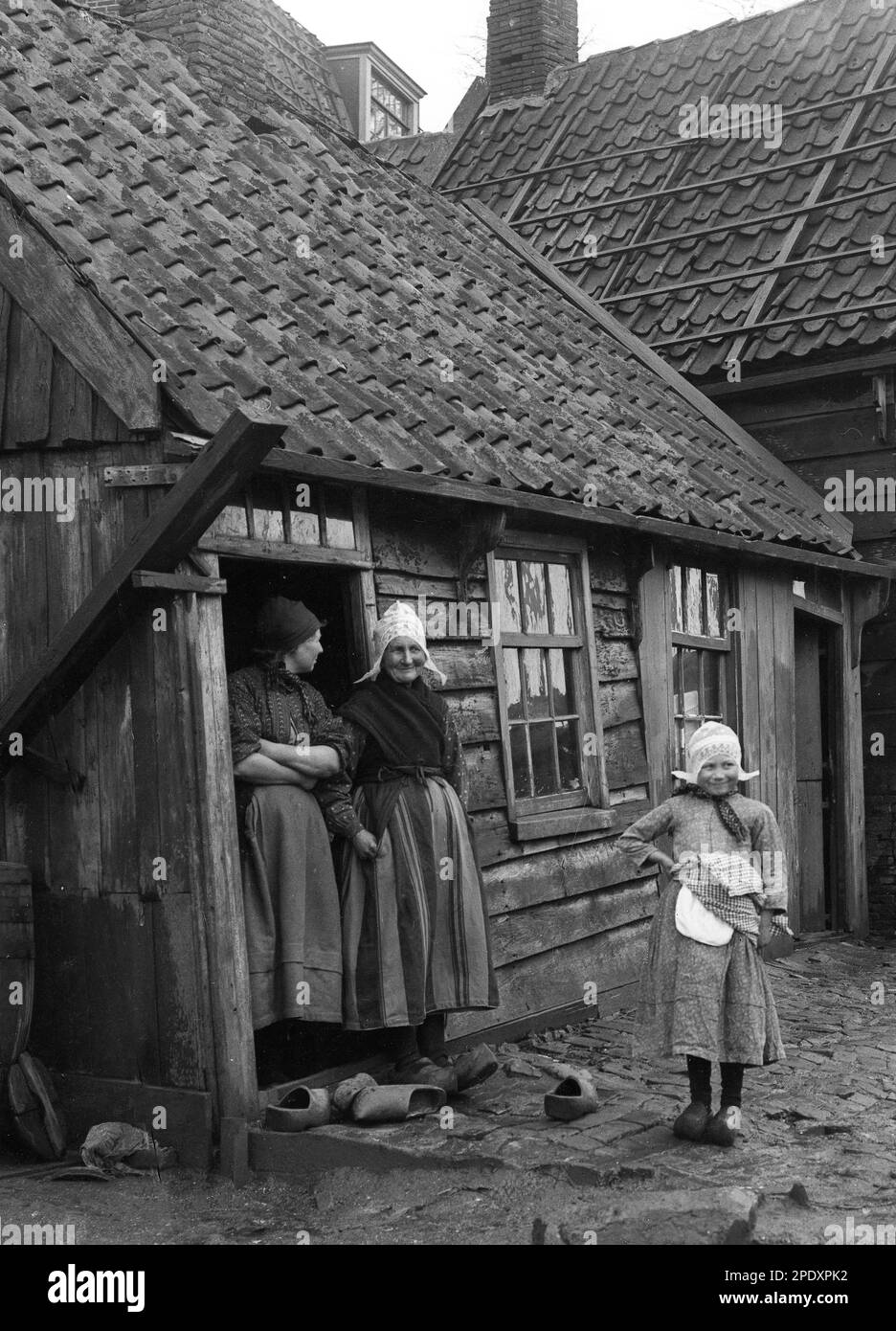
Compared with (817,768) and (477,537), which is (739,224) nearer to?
(817,768)

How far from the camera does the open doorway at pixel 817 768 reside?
37.9 feet

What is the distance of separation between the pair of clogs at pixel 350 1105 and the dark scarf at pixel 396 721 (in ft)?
4.20

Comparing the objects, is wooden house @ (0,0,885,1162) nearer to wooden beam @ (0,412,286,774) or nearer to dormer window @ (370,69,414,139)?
wooden beam @ (0,412,286,774)

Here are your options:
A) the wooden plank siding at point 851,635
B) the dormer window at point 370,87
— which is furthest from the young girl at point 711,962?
the dormer window at point 370,87

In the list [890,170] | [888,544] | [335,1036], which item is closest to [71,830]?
[335,1036]

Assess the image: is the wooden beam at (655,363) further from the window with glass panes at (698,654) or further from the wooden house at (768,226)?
the window with glass panes at (698,654)

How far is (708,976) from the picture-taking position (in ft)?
18.8

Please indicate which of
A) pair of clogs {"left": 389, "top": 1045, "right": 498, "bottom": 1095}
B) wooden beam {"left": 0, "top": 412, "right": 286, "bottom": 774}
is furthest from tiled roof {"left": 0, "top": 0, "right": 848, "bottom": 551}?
pair of clogs {"left": 389, "top": 1045, "right": 498, "bottom": 1095}

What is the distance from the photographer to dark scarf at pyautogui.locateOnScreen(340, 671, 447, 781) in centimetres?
641

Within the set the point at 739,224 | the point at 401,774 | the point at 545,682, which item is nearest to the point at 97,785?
the point at 401,774

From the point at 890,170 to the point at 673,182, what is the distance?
6.53ft

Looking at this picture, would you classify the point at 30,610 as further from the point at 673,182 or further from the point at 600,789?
the point at 673,182

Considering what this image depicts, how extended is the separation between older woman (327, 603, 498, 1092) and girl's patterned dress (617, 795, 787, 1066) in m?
0.82

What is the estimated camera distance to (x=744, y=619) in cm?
1026
